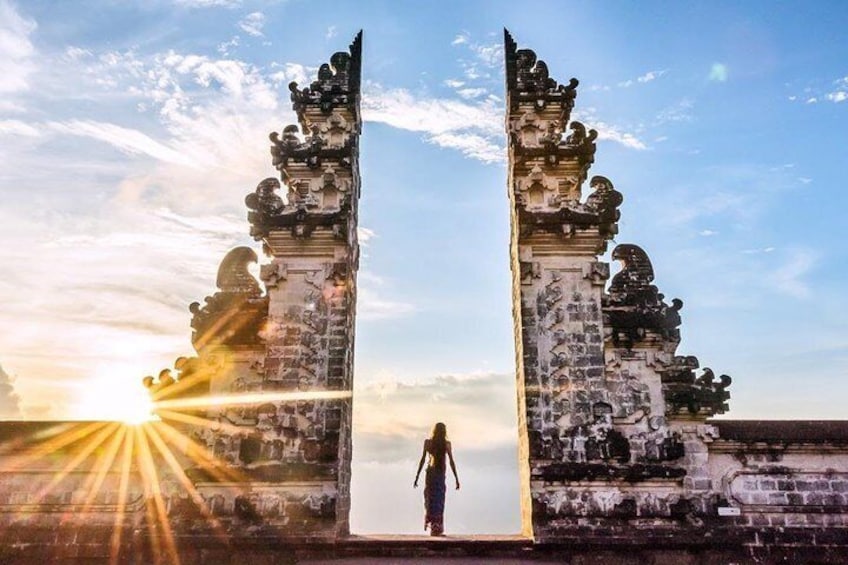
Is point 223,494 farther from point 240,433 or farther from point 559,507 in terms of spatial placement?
point 559,507

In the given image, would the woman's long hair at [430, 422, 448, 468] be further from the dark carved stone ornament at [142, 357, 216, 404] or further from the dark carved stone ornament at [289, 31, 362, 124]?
the dark carved stone ornament at [289, 31, 362, 124]

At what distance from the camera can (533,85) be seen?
32.9ft

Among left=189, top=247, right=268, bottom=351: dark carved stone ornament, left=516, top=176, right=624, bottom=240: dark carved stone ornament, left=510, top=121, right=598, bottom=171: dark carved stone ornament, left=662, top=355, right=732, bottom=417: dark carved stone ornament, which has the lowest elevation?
left=662, top=355, right=732, bottom=417: dark carved stone ornament

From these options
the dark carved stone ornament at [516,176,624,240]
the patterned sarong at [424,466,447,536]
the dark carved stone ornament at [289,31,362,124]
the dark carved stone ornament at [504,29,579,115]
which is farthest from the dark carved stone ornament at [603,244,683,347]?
the dark carved stone ornament at [289,31,362,124]

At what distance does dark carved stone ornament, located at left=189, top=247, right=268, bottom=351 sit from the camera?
877 cm

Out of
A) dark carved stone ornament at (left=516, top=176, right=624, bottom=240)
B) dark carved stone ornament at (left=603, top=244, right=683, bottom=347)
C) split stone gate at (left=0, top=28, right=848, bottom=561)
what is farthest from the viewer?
dark carved stone ornament at (left=516, top=176, right=624, bottom=240)

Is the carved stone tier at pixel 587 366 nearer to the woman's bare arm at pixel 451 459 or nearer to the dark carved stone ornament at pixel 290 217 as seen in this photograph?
the woman's bare arm at pixel 451 459

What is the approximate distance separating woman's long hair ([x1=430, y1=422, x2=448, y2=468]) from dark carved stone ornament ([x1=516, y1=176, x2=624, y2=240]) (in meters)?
3.38

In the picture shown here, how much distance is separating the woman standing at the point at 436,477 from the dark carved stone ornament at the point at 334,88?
553 cm

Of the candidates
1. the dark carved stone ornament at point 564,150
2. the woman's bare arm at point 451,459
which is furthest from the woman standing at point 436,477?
the dark carved stone ornament at point 564,150

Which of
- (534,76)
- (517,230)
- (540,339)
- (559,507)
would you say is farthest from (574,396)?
(534,76)

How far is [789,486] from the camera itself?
7.95 m

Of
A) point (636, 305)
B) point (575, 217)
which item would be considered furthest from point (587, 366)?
point (575, 217)

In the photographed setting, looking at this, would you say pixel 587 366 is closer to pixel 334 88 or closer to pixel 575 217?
pixel 575 217
